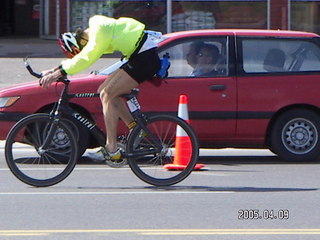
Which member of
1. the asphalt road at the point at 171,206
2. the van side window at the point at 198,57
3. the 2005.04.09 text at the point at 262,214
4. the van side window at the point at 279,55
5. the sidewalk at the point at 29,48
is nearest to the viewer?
the asphalt road at the point at 171,206

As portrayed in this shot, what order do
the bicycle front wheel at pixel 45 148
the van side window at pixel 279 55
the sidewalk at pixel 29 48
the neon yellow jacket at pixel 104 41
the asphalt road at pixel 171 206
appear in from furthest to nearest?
the sidewalk at pixel 29 48
the van side window at pixel 279 55
the bicycle front wheel at pixel 45 148
the neon yellow jacket at pixel 104 41
the asphalt road at pixel 171 206

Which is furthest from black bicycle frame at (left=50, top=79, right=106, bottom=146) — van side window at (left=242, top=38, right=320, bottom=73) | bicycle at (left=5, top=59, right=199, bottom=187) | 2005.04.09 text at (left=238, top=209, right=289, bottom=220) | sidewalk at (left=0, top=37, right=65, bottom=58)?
sidewalk at (left=0, top=37, right=65, bottom=58)

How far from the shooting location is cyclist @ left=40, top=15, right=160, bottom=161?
8.17 m

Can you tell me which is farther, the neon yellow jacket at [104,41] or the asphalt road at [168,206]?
the neon yellow jacket at [104,41]

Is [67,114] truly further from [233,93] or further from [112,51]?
[233,93]

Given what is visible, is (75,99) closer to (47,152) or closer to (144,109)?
(144,109)

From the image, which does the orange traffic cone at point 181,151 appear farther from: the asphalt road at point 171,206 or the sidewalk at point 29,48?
the sidewalk at point 29,48

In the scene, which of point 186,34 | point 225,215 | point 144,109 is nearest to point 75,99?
point 144,109

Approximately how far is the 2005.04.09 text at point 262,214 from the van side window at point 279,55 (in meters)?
3.29

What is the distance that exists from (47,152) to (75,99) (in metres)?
1.83

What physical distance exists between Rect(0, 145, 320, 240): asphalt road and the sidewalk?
1165cm

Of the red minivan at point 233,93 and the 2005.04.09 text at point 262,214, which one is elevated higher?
the red minivan at point 233,93

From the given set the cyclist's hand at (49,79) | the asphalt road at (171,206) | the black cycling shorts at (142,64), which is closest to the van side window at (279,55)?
the asphalt road at (171,206)

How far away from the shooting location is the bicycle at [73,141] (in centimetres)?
840
